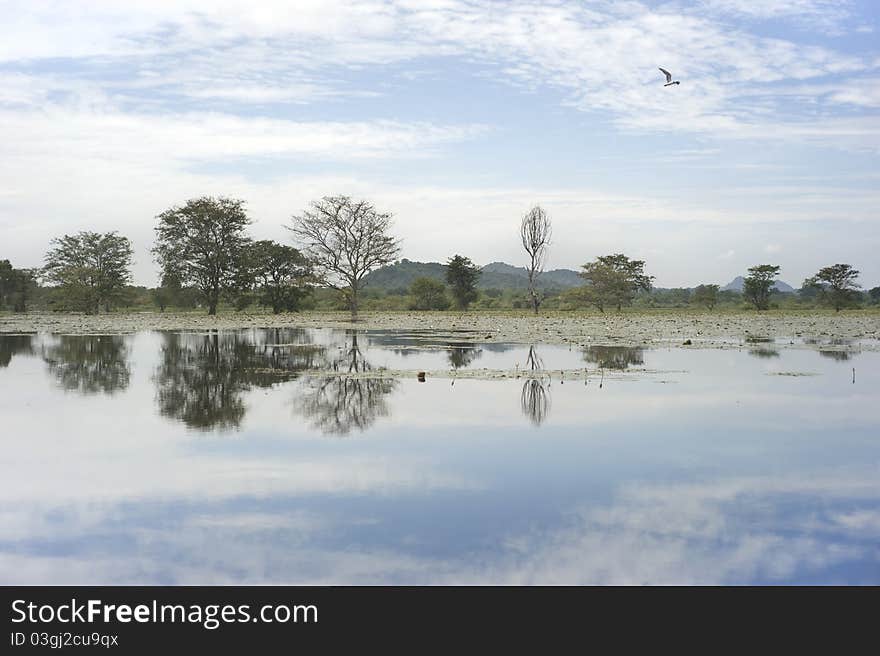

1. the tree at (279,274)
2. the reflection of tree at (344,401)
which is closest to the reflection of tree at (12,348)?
the reflection of tree at (344,401)

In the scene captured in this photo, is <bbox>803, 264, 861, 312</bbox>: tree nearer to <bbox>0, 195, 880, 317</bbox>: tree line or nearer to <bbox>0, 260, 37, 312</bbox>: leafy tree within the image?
<bbox>0, 195, 880, 317</bbox>: tree line

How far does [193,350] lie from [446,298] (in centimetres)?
5118

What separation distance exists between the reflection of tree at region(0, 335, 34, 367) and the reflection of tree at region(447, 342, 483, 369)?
32.4ft

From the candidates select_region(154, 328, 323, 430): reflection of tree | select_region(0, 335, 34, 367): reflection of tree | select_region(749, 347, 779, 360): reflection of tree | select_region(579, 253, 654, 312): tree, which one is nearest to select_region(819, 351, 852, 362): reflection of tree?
select_region(749, 347, 779, 360): reflection of tree

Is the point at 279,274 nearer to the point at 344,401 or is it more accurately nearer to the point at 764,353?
the point at 764,353

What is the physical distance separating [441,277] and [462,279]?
198 ft

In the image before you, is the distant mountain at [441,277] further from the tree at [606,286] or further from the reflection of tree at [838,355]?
the reflection of tree at [838,355]

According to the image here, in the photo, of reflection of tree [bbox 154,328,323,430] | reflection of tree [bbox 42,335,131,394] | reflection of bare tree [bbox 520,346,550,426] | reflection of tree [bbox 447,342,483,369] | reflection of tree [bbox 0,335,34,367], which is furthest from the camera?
reflection of tree [bbox 0,335,34,367]

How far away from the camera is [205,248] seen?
200 ft

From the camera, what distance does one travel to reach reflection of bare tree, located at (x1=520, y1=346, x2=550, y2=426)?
1012 centimetres

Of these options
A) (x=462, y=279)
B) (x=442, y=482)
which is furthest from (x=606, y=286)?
(x=442, y=482)

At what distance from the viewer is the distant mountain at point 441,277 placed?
132 m

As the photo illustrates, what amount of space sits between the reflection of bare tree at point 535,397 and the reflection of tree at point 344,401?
Result: 6.14ft
